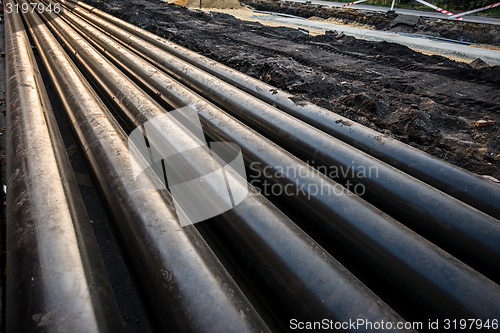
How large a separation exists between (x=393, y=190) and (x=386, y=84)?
3109mm

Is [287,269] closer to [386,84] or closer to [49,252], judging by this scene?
[49,252]

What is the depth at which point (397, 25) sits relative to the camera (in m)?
10.1

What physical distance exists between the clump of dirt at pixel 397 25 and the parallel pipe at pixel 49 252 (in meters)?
11.5

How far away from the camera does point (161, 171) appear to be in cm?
182

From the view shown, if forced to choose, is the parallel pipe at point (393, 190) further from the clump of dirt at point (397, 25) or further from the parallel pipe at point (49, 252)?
the clump of dirt at point (397, 25)

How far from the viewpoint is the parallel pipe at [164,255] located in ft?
3.01

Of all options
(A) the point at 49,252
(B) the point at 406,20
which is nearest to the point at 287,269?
(A) the point at 49,252

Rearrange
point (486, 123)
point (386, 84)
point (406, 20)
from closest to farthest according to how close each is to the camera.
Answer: point (486, 123), point (386, 84), point (406, 20)

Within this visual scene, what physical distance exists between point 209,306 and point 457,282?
0.94 m

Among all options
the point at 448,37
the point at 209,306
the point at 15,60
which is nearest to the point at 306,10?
the point at 448,37

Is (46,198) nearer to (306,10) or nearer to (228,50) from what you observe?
(228,50)

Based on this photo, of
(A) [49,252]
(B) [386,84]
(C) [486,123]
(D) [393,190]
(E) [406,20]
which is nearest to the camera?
(A) [49,252]

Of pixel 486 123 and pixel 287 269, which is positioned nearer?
pixel 287 269

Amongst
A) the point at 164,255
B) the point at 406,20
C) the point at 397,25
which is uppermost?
the point at 406,20
